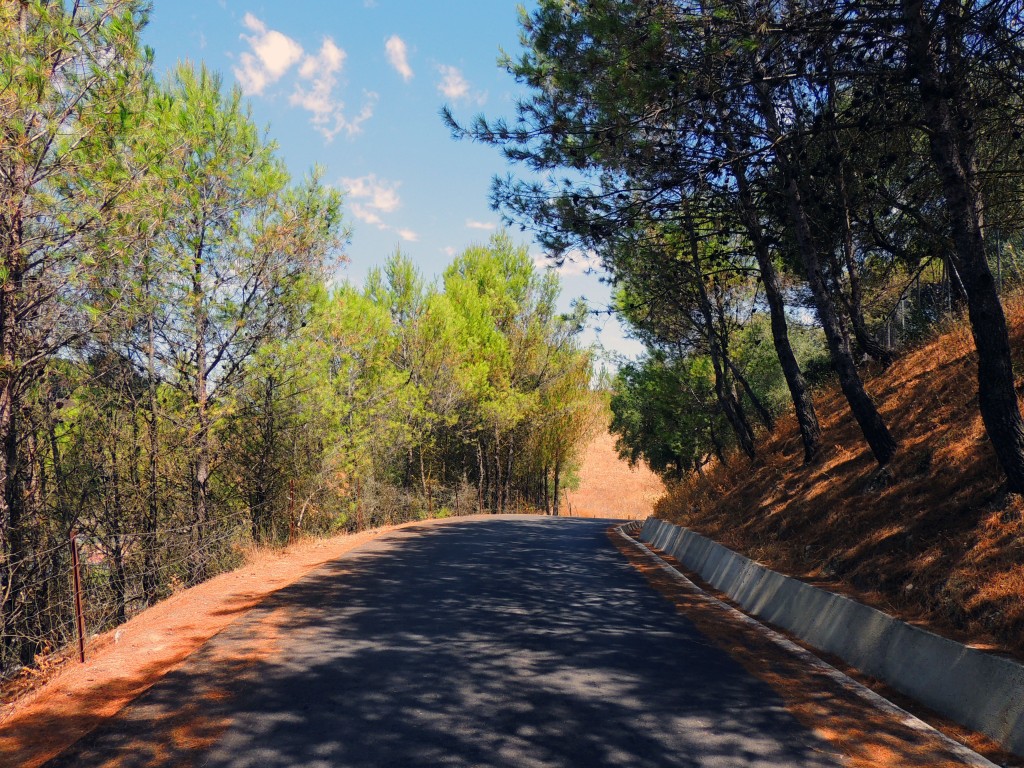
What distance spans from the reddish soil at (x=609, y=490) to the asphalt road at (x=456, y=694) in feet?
197

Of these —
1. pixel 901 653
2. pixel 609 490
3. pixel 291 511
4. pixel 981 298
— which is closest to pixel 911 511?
pixel 981 298

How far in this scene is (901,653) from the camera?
19.5ft

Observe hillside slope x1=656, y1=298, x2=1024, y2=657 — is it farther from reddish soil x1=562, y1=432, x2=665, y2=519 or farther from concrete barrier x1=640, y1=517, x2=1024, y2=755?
reddish soil x1=562, y1=432, x2=665, y2=519

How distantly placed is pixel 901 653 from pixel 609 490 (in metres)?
76.6

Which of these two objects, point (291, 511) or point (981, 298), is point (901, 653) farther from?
point (291, 511)

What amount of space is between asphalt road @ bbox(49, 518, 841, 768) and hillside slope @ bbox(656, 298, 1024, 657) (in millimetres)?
2167

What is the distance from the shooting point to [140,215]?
10242mm

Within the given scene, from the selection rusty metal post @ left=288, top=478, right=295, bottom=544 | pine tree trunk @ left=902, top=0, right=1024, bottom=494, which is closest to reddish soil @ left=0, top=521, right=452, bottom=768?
rusty metal post @ left=288, top=478, right=295, bottom=544

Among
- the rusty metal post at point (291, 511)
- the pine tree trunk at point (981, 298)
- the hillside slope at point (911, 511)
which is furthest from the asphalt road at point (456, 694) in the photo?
the rusty metal post at point (291, 511)

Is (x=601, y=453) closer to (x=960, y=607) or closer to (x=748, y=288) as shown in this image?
(x=748, y=288)

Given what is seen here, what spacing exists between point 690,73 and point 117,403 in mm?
12853

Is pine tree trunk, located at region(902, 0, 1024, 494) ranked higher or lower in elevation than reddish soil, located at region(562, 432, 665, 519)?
higher

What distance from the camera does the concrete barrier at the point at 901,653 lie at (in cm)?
474

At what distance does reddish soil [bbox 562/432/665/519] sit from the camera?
7319 cm
